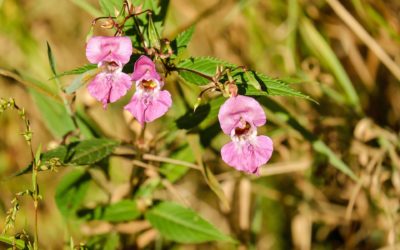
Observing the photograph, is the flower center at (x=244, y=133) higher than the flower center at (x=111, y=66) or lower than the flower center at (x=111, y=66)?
lower

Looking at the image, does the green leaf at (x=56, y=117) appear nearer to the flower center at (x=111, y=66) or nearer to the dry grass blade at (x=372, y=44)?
the flower center at (x=111, y=66)

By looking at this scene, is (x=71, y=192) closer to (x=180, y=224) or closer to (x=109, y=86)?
(x=180, y=224)

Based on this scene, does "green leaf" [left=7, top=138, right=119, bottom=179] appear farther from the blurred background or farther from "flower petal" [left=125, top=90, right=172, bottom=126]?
the blurred background

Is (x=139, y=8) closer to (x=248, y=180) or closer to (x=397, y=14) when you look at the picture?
(x=248, y=180)

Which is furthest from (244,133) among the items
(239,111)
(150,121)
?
(150,121)

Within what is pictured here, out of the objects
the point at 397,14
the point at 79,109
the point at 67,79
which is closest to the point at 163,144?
the point at 79,109

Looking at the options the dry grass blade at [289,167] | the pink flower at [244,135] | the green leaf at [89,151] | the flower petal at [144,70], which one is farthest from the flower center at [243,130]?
the dry grass blade at [289,167]
